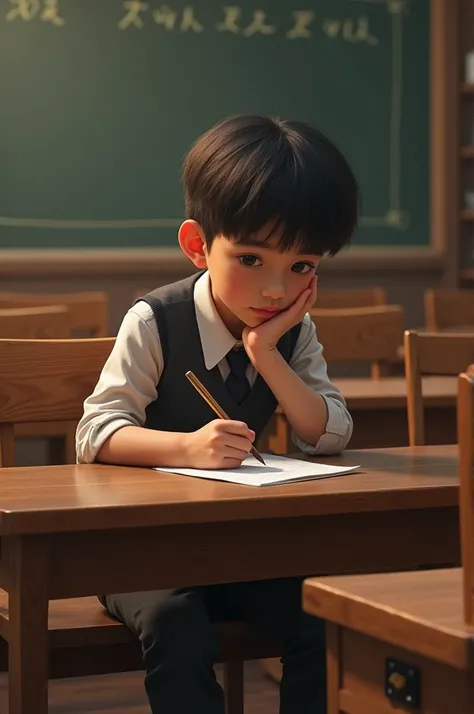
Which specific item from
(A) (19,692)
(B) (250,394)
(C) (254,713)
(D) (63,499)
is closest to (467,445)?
(D) (63,499)

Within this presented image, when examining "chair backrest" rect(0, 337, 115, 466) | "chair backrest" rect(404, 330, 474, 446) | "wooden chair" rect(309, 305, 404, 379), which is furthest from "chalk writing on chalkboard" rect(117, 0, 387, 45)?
"chair backrest" rect(0, 337, 115, 466)

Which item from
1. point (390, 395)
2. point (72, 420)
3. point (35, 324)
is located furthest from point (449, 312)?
point (72, 420)

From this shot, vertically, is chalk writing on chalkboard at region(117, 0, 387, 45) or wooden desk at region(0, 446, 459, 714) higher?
chalk writing on chalkboard at region(117, 0, 387, 45)

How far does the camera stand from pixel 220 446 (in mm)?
1766

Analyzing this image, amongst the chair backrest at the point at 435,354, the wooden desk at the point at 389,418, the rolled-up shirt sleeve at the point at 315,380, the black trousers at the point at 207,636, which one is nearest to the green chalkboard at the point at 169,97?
the wooden desk at the point at 389,418

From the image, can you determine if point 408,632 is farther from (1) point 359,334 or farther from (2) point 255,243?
(1) point 359,334

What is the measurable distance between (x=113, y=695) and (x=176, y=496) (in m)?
1.71

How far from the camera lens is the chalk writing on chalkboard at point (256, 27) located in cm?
629

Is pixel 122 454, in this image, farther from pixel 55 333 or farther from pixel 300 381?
pixel 55 333

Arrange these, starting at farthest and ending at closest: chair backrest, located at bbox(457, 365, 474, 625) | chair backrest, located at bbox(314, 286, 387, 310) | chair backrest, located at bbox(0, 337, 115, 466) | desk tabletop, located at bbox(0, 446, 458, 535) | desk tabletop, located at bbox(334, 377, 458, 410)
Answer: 1. chair backrest, located at bbox(314, 286, 387, 310)
2. desk tabletop, located at bbox(334, 377, 458, 410)
3. chair backrest, located at bbox(0, 337, 115, 466)
4. desk tabletop, located at bbox(0, 446, 458, 535)
5. chair backrest, located at bbox(457, 365, 474, 625)

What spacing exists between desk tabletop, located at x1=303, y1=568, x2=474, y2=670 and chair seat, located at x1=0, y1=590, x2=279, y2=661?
0.73 m

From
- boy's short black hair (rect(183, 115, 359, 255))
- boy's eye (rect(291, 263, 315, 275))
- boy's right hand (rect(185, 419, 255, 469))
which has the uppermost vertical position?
boy's short black hair (rect(183, 115, 359, 255))

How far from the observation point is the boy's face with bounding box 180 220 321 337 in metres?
1.89

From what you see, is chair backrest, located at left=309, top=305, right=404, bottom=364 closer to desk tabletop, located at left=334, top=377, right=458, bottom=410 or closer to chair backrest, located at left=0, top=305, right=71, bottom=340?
desk tabletop, located at left=334, top=377, right=458, bottom=410
